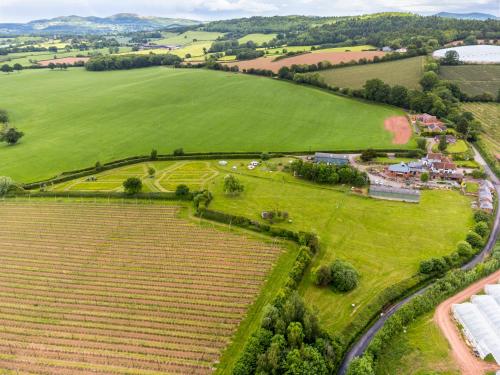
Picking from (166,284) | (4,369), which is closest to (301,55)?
(166,284)

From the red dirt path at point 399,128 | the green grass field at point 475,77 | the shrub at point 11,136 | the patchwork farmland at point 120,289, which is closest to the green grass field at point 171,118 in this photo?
the shrub at point 11,136

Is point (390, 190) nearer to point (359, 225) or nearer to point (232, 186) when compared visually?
point (359, 225)

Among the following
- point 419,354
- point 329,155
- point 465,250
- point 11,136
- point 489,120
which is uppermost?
point 11,136

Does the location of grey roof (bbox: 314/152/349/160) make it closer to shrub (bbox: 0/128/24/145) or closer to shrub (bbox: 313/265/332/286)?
shrub (bbox: 313/265/332/286)

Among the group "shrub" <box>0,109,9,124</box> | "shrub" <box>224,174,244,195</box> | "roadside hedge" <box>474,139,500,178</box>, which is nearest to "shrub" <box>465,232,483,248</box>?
"roadside hedge" <box>474,139,500,178</box>

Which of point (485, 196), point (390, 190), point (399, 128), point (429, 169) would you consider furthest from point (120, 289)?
point (399, 128)

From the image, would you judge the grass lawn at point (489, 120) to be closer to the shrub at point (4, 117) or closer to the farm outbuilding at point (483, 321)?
the farm outbuilding at point (483, 321)
